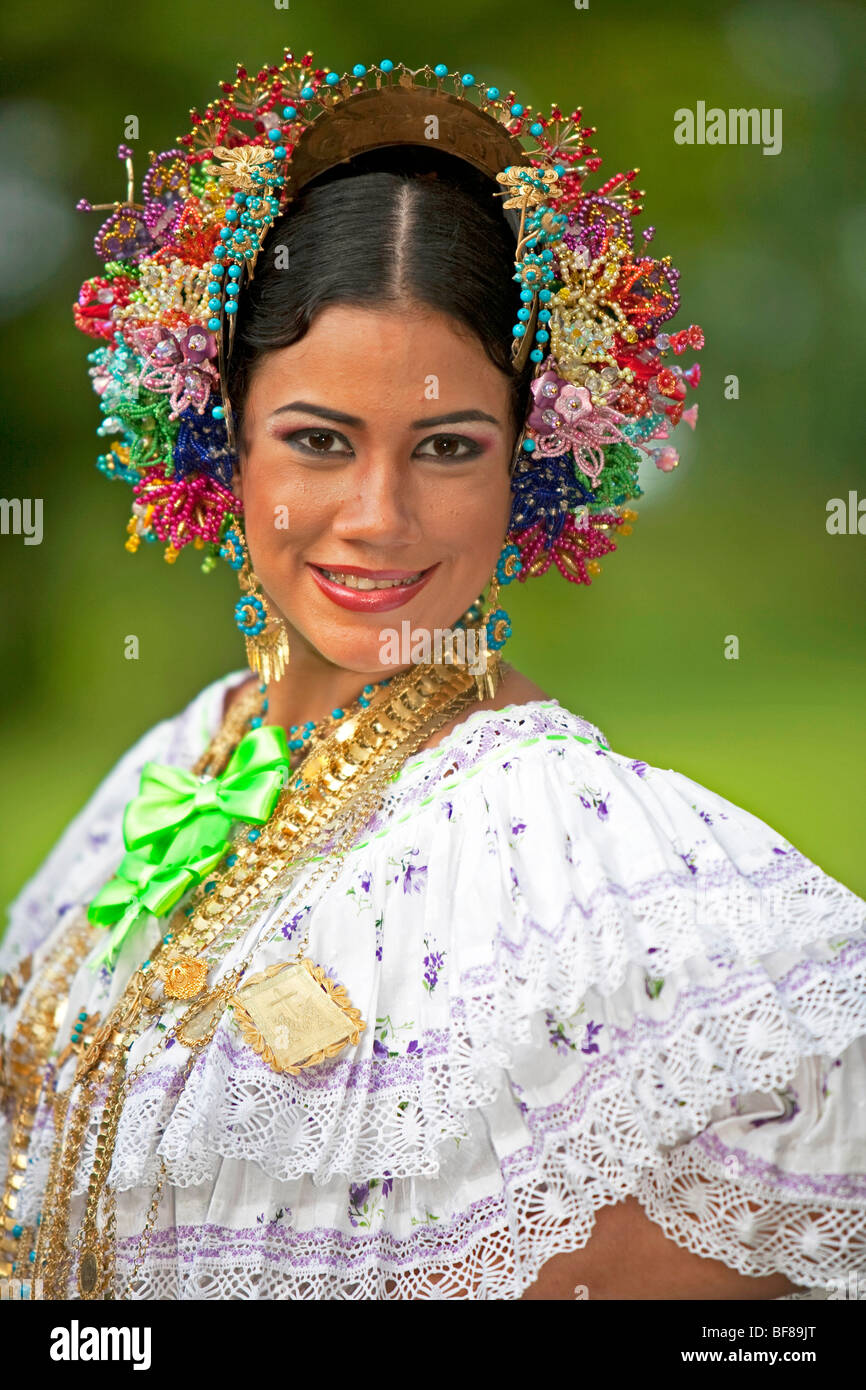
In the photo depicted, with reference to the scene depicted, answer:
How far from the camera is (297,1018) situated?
1.34 metres

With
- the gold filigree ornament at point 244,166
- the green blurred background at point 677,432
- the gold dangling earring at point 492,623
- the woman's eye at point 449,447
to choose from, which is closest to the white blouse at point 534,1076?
the gold dangling earring at point 492,623

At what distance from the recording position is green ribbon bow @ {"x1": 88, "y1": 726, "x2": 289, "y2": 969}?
168 centimetres

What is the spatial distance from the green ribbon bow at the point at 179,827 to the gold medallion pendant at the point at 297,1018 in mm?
342

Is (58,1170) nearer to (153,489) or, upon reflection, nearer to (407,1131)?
(407,1131)

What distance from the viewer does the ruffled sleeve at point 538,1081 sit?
4.13 ft

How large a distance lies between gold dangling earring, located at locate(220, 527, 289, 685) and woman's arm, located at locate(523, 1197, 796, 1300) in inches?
35.3

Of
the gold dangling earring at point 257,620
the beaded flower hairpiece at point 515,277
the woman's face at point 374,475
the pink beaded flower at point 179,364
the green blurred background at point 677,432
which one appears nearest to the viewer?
the woman's face at point 374,475

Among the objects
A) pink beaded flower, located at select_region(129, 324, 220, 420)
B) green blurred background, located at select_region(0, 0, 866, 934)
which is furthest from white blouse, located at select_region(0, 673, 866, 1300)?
green blurred background, located at select_region(0, 0, 866, 934)

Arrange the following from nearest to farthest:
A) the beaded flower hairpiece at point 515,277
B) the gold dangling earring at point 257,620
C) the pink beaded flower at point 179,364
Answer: the beaded flower hairpiece at point 515,277, the pink beaded flower at point 179,364, the gold dangling earring at point 257,620

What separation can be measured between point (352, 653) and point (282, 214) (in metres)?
0.59

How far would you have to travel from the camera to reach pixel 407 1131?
1.29 meters

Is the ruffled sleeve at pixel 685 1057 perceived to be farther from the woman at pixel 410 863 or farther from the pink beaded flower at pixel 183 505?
the pink beaded flower at pixel 183 505

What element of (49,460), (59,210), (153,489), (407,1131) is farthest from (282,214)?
(49,460)

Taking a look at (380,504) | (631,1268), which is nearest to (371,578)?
(380,504)
